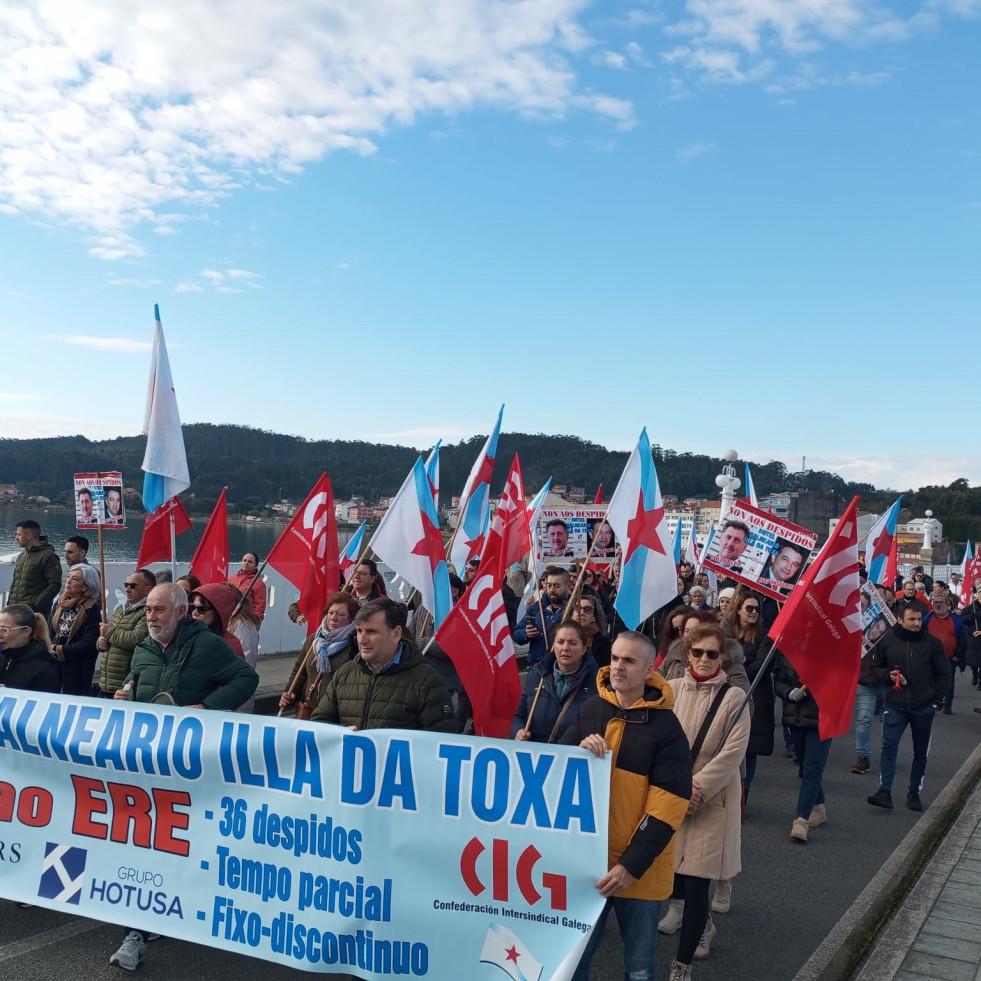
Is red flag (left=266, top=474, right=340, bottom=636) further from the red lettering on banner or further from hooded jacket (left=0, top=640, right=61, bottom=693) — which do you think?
the red lettering on banner

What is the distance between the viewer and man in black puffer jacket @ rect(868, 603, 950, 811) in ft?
26.1

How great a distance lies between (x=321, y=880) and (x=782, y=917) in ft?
9.49

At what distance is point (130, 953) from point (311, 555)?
481 cm

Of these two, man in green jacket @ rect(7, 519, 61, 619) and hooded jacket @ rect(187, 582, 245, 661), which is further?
man in green jacket @ rect(7, 519, 61, 619)

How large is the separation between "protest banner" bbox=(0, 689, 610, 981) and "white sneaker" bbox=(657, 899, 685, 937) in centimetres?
190

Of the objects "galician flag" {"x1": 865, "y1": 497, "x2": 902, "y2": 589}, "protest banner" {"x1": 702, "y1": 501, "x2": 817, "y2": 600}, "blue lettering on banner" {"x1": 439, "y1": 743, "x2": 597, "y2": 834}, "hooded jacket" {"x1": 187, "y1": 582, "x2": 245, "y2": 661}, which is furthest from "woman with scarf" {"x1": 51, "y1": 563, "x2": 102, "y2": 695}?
"galician flag" {"x1": 865, "y1": 497, "x2": 902, "y2": 589}

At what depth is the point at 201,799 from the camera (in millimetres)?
4168

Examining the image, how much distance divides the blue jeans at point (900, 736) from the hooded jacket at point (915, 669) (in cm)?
9

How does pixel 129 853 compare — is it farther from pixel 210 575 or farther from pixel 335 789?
pixel 210 575

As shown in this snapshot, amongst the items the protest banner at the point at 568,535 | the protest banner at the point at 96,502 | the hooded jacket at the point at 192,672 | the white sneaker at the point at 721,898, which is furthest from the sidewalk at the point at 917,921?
the protest banner at the point at 96,502

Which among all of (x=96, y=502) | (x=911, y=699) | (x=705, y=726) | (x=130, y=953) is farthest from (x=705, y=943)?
(x=96, y=502)

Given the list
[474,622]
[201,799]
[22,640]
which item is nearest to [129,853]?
[201,799]

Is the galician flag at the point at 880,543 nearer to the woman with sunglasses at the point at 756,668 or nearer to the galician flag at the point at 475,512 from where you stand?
the galician flag at the point at 475,512

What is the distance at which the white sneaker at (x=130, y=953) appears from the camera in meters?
4.22
